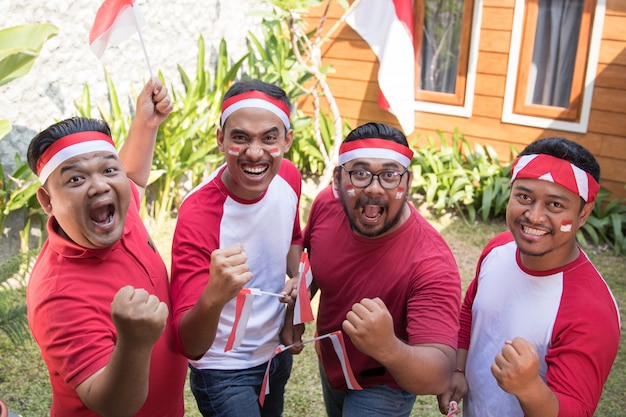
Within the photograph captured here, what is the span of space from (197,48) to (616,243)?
5.08 meters

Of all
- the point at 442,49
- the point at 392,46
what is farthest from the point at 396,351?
the point at 442,49

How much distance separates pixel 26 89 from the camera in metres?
5.10

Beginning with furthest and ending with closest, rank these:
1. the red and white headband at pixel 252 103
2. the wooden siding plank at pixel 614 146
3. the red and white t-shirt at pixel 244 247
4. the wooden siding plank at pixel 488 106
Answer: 1. the wooden siding plank at pixel 488 106
2. the wooden siding plank at pixel 614 146
3. the red and white headband at pixel 252 103
4. the red and white t-shirt at pixel 244 247

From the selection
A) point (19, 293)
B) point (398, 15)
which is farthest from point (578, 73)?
point (19, 293)

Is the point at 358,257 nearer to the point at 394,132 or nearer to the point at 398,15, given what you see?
the point at 394,132

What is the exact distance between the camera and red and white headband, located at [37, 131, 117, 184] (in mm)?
1972

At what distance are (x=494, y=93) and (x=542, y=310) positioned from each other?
5702 millimetres

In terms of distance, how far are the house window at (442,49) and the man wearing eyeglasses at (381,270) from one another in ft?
17.7

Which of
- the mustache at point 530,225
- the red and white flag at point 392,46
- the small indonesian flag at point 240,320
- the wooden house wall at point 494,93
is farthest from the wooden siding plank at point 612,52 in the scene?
the small indonesian flag at point 240,320

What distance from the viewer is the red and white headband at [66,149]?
197 cm

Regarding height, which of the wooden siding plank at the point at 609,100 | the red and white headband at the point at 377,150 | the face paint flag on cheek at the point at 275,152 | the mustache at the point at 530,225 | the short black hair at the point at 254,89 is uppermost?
the wooden siding plank at the point at 609,100

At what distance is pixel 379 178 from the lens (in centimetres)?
234

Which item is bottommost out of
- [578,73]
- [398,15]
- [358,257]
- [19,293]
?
[19,293]

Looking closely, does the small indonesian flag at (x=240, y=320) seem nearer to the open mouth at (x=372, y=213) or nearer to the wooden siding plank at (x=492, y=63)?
the open mouth at (x=372, y=213)
